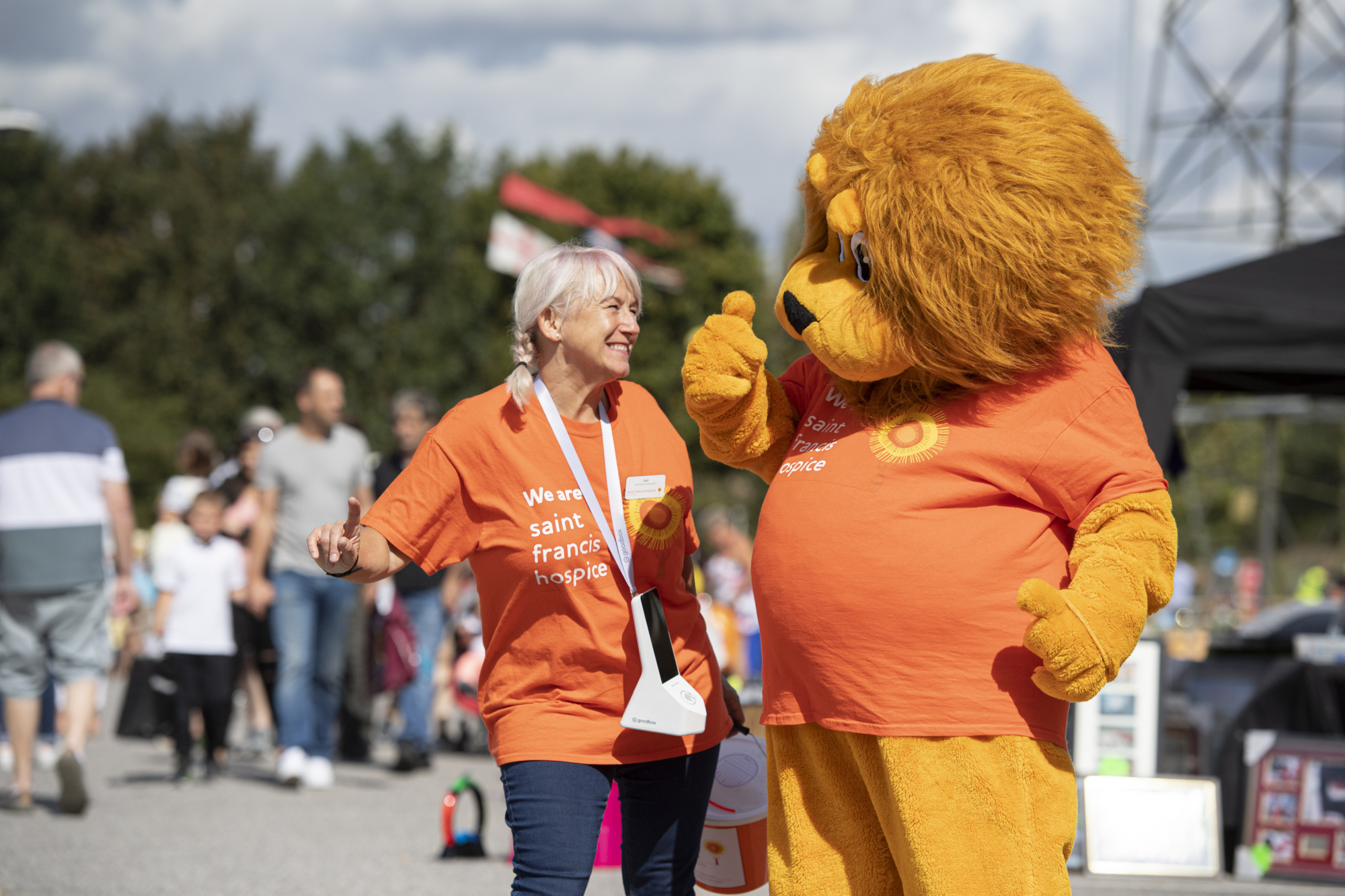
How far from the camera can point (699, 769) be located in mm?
2783

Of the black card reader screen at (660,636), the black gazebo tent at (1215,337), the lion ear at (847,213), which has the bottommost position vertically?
→ the black card reader screen at (660,636)

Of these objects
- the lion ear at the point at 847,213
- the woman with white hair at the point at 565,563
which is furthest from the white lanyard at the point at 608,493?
the lion ear at the point at 847,213

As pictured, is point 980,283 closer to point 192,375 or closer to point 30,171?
point 192,375

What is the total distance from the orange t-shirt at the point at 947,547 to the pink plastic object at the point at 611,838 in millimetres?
891

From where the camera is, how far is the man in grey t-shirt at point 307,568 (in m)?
6.54

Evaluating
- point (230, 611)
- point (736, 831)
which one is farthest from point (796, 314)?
point (230, 611)

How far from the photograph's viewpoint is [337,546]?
2.58m

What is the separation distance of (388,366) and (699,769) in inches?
1222

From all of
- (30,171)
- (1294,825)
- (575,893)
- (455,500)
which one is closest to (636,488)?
(455,500)

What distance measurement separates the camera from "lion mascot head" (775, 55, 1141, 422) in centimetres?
236

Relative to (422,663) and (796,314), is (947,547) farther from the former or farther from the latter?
(422,663)

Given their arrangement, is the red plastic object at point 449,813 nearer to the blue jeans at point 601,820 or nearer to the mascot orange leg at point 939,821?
the blue jeans at point 601,820

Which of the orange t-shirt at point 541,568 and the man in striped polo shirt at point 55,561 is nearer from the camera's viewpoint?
the orange t-shirt at point 541,568

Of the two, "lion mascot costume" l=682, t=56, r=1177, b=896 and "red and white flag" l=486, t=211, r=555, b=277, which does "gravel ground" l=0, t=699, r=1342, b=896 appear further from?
"red and white flag" l=486, t=211, r=555, b=277
